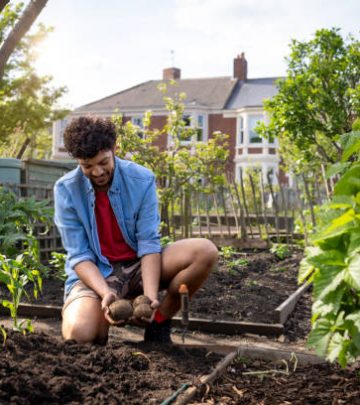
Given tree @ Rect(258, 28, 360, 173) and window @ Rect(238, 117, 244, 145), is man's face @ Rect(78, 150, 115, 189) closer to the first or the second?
tree @ Rect(258, 28, 360, 173)

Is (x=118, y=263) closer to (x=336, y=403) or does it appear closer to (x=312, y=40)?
(x=336, y=403)

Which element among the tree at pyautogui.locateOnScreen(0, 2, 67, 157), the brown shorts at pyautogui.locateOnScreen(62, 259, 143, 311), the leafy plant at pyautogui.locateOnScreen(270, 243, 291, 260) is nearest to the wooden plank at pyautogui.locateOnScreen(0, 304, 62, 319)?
the brown shorts at pyautogui.locateOnScreen(62, 259, 143, 311)

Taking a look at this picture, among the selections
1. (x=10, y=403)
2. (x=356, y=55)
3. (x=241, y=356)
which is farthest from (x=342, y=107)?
(x=10, y=403)

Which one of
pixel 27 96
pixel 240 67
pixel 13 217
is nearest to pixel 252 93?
pixel 240 67

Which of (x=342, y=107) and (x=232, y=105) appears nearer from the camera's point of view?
(x=342, y=107)

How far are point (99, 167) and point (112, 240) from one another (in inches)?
20.9

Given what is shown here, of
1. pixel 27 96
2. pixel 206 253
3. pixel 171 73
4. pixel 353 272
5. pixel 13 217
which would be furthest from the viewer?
pixel 171 73

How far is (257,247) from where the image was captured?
9.19 m

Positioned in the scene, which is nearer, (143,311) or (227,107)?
(143,311)

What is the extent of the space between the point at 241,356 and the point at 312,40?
5908mm

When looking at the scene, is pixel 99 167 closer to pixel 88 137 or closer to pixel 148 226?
pixel 88 137

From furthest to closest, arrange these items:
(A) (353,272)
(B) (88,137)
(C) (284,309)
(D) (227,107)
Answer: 1. (D) (227,107)
2. (C) (284,309)
3. (B) (88,137)
4. (A) (353,272)

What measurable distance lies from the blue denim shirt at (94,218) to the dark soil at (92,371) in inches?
22.0

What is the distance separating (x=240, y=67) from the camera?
120 feet
